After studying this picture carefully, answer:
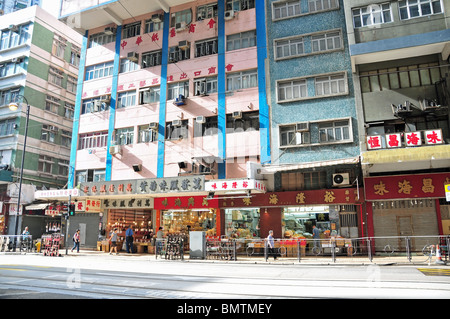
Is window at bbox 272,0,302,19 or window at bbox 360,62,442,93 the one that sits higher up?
window at bbox 272,0,302,19

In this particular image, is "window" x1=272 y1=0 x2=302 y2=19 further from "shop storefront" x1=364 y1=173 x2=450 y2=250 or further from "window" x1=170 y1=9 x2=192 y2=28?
"shop storefront" x1=364 y1=173 x2=450 y2=250

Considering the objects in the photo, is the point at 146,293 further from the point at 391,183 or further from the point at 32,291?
the point at 391,183

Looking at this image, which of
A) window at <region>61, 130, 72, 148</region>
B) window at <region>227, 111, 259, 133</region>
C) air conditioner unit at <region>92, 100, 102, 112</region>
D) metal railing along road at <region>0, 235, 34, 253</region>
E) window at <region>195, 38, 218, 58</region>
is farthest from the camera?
window at <region>61, 130, 72, 148</region>

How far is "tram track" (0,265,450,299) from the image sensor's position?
754 cm

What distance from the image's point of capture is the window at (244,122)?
21.6 meters

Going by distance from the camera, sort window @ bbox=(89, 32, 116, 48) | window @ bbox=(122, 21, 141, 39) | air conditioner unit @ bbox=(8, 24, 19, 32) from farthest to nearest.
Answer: air conditioner unit @ bbox=(8, 24, 19, 32) < window @ bbox=(89, 32, 116, 48) < window @ bbox=(122, 21, 141, 39)

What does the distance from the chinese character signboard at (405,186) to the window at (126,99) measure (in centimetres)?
1698

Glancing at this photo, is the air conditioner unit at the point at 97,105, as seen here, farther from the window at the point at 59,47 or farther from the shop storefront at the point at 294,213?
the shop storefront at the point at 294,213

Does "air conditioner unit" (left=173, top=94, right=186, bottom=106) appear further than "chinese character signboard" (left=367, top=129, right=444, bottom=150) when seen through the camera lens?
Yes

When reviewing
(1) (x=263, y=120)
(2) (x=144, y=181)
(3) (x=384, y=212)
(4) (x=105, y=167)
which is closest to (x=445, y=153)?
(3) (x=384, y=212)

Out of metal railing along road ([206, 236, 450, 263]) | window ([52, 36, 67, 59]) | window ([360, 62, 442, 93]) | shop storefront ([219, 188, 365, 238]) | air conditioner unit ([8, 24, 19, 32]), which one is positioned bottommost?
metal railing along road ([206, 236, 450, 263])

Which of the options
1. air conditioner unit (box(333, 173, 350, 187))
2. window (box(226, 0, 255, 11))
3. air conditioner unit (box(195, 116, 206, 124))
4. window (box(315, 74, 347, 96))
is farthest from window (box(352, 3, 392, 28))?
air conditioner unit (box(195, 116, 206, 124))

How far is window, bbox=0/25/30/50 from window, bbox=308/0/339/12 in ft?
81.7

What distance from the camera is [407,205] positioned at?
17969mm
